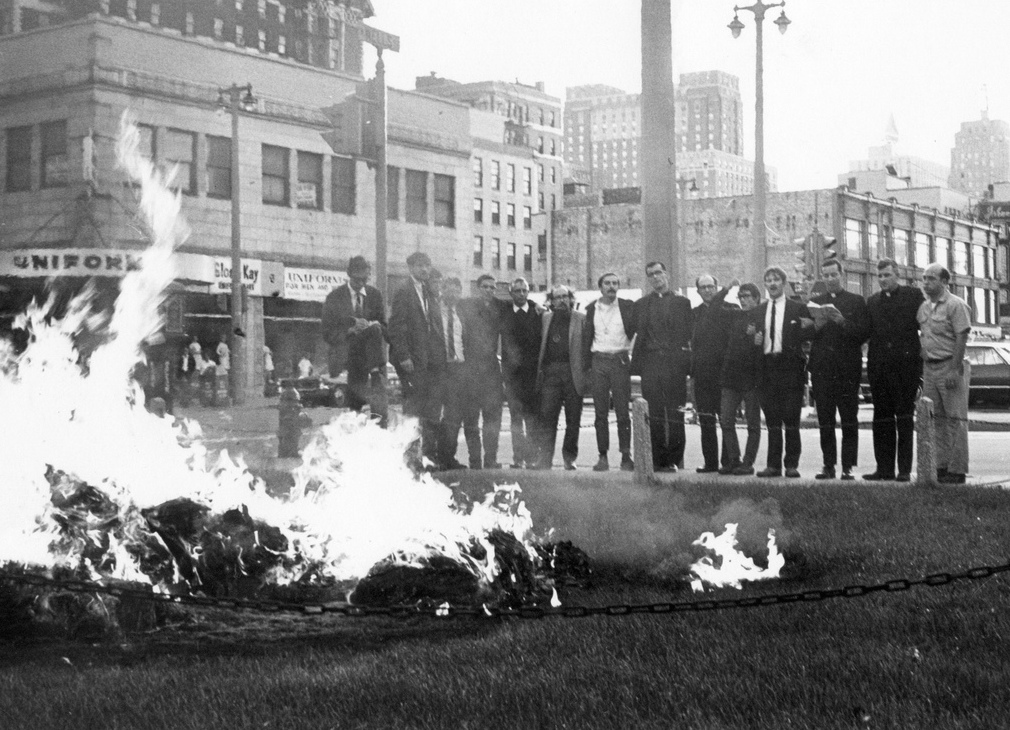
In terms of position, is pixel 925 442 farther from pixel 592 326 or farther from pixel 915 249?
pixel 915 249

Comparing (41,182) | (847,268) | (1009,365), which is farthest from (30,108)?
(847,268)

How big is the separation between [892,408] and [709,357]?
5.40 ft

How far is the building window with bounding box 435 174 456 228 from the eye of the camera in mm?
20922

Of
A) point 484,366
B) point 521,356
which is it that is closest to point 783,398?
point 521,356

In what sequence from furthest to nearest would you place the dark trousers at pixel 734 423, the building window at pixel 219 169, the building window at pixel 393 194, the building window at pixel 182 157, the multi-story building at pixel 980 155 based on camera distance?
the multi-story building at pixel 980 155 → the building window at pixel 219 169 → the building window at pixel 182 157 → the building window at pixel 393 194 → the dark trousers at pixel 734 423

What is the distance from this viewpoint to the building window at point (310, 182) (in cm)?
2244

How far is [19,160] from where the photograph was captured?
19.7 m

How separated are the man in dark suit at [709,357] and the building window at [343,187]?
11.6 meters

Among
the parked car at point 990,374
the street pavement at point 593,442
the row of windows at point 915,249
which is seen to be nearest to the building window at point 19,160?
the street pavement at point 593,442

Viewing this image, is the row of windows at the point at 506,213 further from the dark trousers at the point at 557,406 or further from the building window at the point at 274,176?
the dark trousers at the point at 557,406

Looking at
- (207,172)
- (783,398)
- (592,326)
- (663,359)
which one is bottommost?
(783,398)

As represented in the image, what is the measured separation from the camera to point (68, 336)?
754cm

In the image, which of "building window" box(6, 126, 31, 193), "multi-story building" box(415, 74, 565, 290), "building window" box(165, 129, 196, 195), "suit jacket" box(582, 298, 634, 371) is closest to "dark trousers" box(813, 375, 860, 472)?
"suit jacket" box(582, 298, 634, 371)

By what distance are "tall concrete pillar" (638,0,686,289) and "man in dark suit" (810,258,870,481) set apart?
152 centimetres
